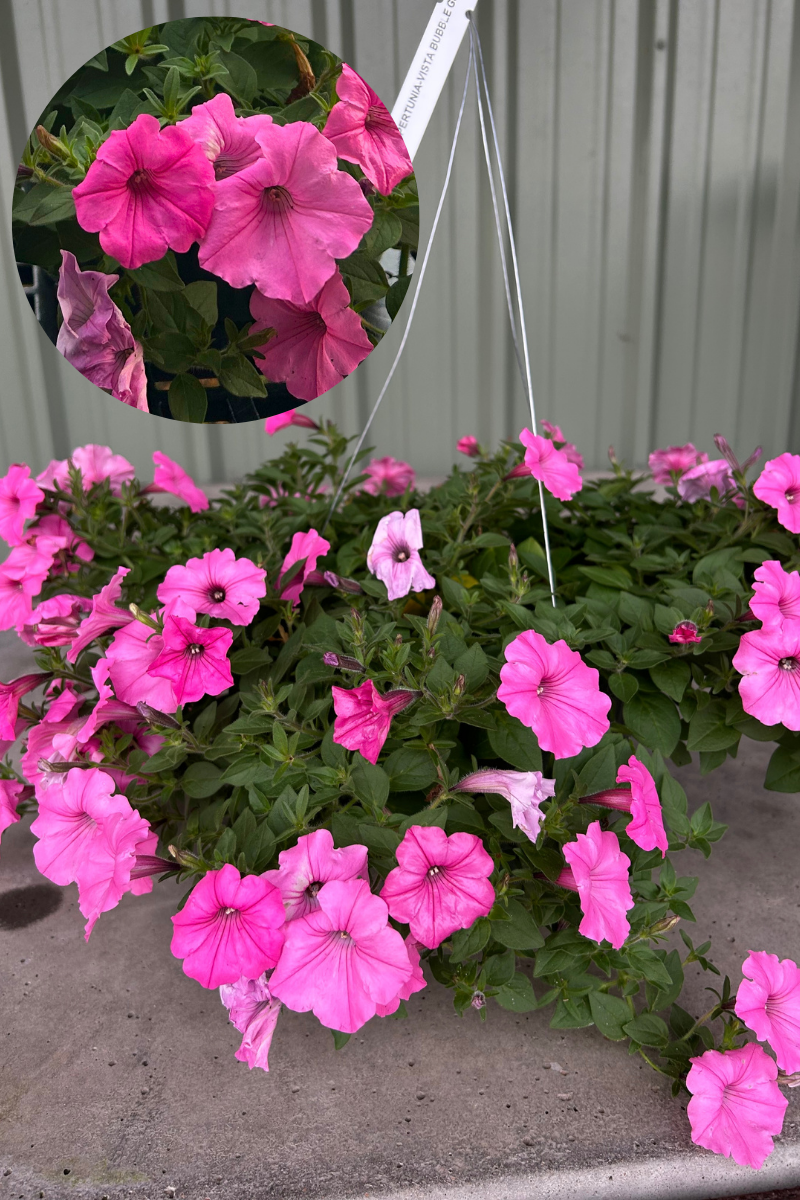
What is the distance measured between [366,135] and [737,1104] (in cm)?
112

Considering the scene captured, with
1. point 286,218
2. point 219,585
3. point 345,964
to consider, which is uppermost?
point 286,218

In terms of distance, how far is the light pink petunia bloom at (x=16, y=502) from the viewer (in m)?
1.33

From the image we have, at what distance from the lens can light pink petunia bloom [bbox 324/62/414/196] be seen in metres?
0.96

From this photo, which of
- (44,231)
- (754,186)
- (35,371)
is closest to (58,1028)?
(44,231)

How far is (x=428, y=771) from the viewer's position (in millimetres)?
960

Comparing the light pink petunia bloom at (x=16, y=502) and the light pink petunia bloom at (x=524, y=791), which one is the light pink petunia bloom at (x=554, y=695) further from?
the light pink petunia bloom at (x=16, y=502)

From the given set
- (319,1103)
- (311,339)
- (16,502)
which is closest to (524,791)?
(319,1103)

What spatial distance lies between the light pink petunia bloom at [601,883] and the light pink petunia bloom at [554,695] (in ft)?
0.29

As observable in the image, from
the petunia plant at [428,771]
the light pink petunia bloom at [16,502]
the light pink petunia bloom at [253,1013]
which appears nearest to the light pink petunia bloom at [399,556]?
the petunia plant at [428,771]

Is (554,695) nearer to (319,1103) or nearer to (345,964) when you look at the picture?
(345,964)

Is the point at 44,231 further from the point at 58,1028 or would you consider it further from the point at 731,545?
Result: the point at 731,545

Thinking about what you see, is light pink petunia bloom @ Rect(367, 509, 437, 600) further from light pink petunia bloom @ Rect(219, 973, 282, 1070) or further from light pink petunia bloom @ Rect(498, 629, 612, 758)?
light pink petunia bloom @ Rect(219, 973, 282, 1070)

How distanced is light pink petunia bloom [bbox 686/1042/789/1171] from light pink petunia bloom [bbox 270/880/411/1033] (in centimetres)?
35

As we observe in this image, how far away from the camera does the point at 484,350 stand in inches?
102
